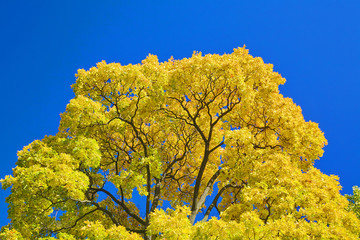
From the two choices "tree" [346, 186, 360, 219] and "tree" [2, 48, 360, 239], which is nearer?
"tree" [2, 48, 360, 239]

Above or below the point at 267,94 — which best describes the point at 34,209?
below

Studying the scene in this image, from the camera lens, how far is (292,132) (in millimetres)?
16188

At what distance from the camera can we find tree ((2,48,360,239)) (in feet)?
39.4

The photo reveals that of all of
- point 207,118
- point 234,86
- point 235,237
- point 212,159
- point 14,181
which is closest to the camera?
point 235,237

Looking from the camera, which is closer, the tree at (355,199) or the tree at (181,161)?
the tree at (181,161)

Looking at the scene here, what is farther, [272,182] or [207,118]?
[207,118]

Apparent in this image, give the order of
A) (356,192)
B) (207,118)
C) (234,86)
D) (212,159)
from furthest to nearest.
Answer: (356,192) < (212,159) < (207,118) < (234,86)

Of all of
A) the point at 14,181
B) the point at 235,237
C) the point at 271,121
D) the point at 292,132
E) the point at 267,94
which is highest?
the point at 267,94

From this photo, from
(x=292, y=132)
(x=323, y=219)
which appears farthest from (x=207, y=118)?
(x=323, y=219)

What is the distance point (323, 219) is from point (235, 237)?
16.7 feet

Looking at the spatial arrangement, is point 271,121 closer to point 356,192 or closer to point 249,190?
point 249,190

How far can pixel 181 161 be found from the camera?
21500 mm

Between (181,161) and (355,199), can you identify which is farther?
(355,199)

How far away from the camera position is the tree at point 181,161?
12000 mm
